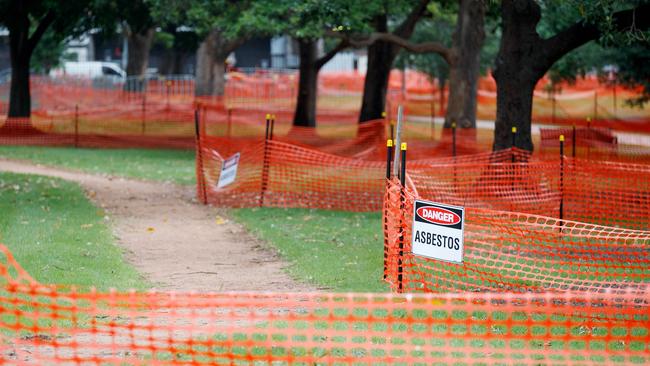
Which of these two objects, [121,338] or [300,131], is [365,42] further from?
[121,338]

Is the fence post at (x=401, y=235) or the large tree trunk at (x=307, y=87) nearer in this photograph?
the fence post at (x=401, y=235)

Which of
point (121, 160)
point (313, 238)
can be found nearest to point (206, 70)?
point (121, 160)

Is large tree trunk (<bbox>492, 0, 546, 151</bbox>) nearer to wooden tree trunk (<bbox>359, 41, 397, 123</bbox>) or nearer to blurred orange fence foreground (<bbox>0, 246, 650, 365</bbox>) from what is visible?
blurred orange fence foreground (<bbox>0, 246, 650, 365</bbox>)

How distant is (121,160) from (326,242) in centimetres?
1453

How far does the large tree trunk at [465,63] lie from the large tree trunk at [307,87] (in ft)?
16.0

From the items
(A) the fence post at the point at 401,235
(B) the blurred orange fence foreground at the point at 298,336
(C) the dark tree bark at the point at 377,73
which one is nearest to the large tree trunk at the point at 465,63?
(C) the dark tree bark at the point at 377,73

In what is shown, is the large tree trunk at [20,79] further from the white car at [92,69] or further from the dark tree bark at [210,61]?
the white car at [92,69]

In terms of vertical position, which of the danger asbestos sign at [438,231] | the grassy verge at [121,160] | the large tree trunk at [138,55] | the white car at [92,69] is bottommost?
the grassy verge at [121,160]

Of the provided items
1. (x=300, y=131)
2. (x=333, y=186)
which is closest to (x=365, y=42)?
(x=300, y=131)

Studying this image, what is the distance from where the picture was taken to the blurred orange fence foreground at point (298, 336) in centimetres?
677

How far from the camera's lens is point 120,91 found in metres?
46.7

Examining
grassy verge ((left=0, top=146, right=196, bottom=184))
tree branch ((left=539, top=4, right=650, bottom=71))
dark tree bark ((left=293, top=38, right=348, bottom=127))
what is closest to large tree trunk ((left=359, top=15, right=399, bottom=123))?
dark tree bark ((left=293, top=38, right=348, bottom=127))

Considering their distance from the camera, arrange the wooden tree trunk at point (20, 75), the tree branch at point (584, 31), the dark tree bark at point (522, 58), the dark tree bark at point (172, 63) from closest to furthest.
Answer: the tree branch at point (584, 31) → the dark tree bark at point (522, 58) → the wooden tree trunk at point (20, 75) → the dark tree bark at point (172, 63)

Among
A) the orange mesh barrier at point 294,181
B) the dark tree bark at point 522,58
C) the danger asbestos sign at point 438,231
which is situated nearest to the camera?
the danger asbestos sign at point 438,231
